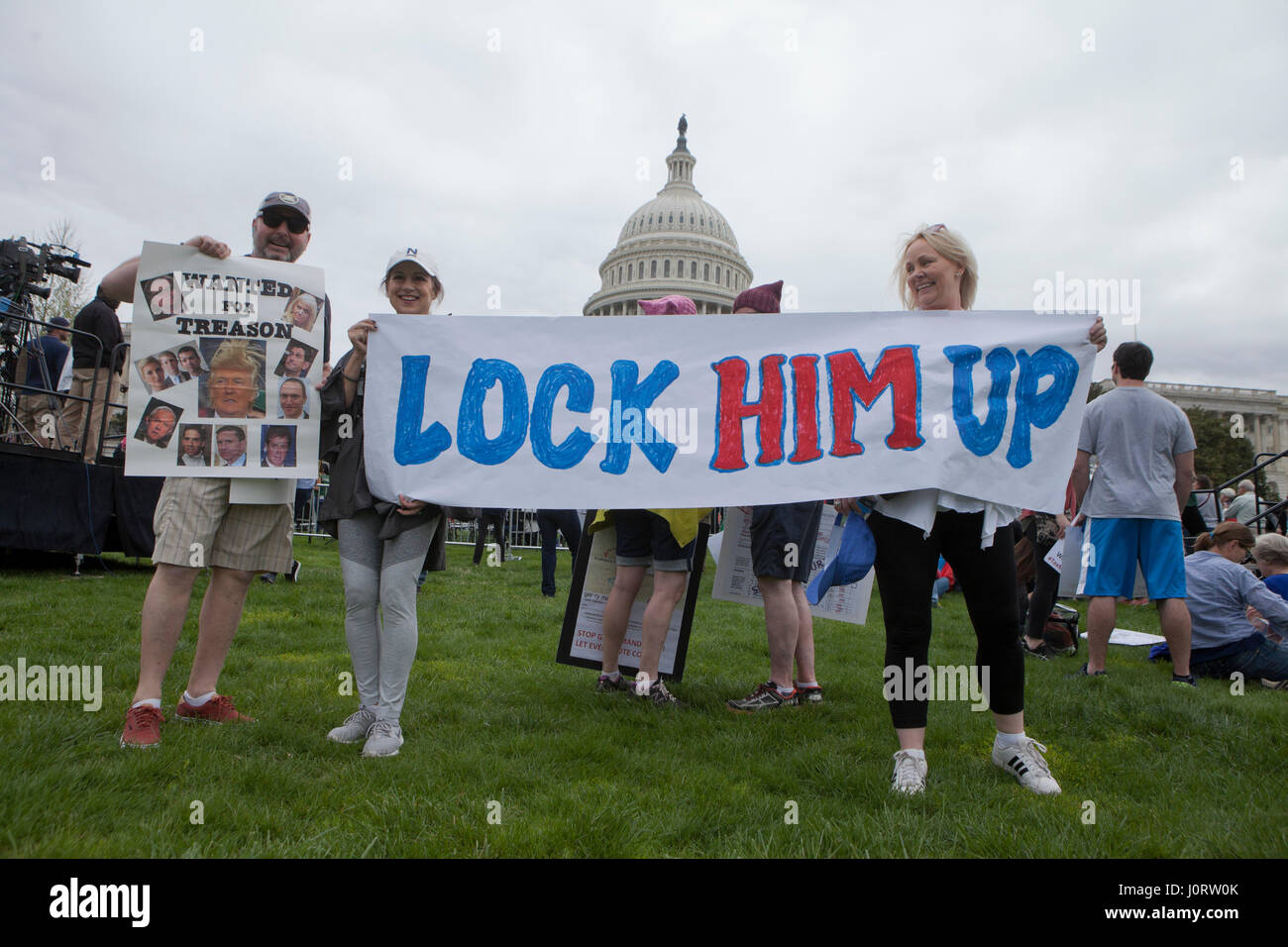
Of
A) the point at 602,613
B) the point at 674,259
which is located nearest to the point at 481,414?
the point at 602,613

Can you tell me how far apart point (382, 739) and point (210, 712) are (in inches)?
34.8

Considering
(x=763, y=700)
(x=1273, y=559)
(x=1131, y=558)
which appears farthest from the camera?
(x=1273, y=559)

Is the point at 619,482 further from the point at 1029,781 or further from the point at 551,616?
the point at 551,616

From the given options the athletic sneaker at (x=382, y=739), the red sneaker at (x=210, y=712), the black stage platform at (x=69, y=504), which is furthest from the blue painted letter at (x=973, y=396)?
the black stage platform at (x=69, y=504)

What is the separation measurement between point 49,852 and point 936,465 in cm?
305

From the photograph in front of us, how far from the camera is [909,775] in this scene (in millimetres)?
2770

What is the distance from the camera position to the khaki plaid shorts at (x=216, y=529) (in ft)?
10.3

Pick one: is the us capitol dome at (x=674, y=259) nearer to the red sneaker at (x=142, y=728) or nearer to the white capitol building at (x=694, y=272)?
the white capitol building at (x=694, y=272)

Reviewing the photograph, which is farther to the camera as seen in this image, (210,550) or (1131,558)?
(1131,558)

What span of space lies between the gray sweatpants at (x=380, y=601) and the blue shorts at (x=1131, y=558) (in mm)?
4046

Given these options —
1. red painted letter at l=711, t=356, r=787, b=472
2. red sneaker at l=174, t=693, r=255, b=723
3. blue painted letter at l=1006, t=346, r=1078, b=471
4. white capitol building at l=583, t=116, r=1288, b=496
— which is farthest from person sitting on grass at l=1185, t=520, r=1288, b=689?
white capitol building at l=583, t=116, r=1288, b=496

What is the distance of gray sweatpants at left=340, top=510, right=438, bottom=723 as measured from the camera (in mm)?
3191

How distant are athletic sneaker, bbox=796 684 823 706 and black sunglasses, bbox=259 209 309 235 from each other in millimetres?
3434

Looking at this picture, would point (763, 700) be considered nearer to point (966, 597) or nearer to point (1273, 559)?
point (966, 597)
